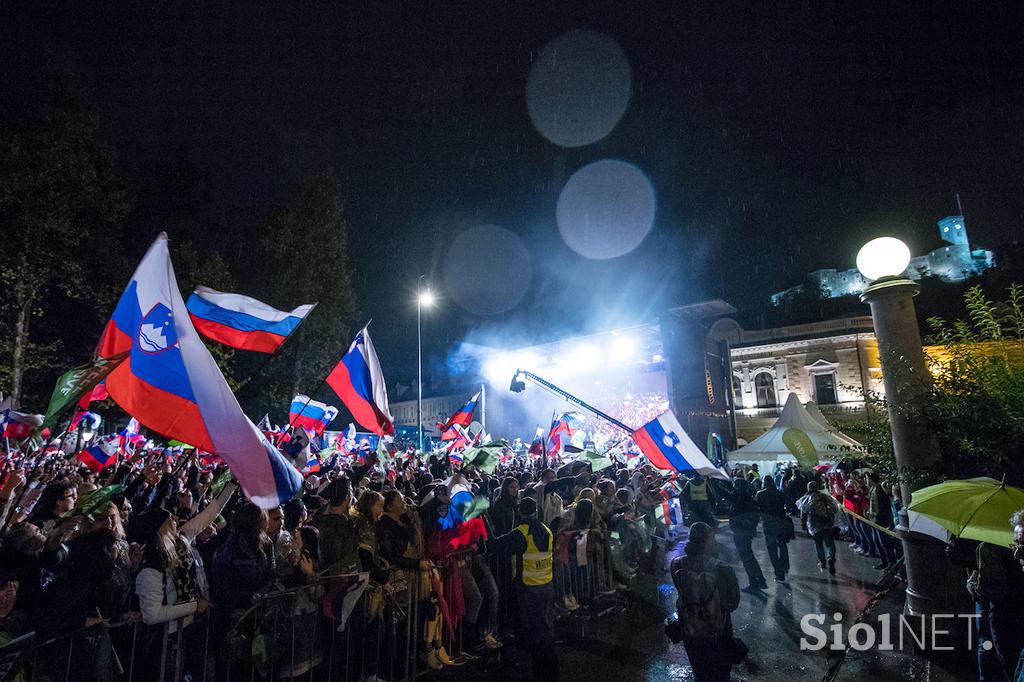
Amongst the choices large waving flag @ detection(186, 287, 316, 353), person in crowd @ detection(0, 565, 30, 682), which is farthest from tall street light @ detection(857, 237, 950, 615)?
person in crowd @ detection(0, 565, 30, 682)

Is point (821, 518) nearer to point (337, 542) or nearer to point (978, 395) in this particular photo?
point (978, 395)

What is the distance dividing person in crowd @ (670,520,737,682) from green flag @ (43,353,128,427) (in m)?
4.80

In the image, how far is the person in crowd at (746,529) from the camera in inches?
356

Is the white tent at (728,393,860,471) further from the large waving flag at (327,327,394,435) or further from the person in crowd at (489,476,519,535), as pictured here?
the large waving flag at (327,327,394,435)

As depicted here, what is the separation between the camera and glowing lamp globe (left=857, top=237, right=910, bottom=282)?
6821 millimetres

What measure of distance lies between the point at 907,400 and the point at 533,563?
455 centimetres

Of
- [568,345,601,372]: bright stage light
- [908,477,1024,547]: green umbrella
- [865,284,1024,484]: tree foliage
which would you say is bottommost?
[908,477,1024,547]: green umbrella

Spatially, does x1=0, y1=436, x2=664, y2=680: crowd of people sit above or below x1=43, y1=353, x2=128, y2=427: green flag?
below

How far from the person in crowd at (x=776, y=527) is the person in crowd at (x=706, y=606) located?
5.81m

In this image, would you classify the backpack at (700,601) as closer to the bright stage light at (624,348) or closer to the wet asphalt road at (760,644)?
the wet asphalt road at (760,644)

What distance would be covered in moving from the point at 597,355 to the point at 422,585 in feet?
115

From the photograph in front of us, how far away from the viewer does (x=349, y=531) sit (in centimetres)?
541

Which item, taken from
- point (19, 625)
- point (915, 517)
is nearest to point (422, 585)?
point (19, 625)

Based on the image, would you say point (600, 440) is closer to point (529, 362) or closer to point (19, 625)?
point (529, 362)
